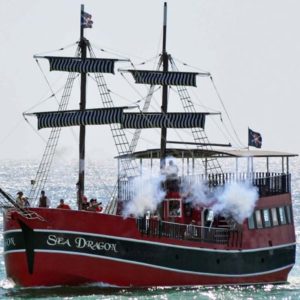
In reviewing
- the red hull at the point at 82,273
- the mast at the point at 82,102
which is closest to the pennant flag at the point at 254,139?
the mast at the point at 82,102

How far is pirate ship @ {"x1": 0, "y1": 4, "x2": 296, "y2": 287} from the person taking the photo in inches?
1865

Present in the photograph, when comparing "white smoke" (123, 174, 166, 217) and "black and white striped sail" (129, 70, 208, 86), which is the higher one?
"black and white striped sail" (129, 70, 208, 86)

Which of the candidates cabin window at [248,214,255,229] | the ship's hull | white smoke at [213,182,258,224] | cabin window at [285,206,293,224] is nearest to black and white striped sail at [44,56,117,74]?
white smoke at [213,182,258,224]

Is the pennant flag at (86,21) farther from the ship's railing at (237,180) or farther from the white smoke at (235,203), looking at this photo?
the white smoke at (235,203)

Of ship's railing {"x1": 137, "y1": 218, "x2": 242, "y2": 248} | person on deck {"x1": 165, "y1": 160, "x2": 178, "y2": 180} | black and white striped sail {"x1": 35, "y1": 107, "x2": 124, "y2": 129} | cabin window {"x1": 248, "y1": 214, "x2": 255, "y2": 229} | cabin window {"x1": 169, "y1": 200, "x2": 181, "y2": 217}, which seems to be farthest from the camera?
cabin window {"x1": 248, "y1": 214, "x2": 255, "y2": 229}

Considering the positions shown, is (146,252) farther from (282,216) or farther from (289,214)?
(289,214)

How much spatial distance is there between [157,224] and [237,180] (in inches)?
208

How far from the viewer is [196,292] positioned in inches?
1940

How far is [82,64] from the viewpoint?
51531 mm

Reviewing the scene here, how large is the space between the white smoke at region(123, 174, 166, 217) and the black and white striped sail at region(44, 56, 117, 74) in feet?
14.3

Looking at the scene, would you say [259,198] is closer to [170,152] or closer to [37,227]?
[170,152]

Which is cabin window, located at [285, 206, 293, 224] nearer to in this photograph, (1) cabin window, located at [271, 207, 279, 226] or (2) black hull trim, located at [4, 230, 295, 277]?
(1) cabin window, located at [271, 207, 279, 226]

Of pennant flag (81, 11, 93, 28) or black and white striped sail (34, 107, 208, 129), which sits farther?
pennant flag (81, 11, 93, 28)

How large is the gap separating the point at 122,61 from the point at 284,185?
896cm
